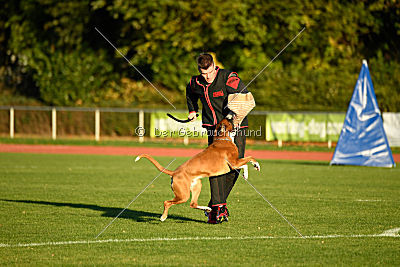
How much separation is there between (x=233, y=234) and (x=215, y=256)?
4.89 feet

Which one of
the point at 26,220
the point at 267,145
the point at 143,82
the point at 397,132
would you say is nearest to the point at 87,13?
the point at 143,82

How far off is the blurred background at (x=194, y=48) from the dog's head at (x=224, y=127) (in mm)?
25946

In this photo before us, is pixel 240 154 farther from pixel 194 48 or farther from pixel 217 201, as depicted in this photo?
pixel 194 48

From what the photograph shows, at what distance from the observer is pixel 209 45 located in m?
40.3

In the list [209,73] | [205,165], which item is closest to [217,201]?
[205,165]

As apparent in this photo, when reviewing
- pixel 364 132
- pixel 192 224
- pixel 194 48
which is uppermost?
pixel 194 48

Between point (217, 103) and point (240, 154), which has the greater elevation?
point (217, 103)

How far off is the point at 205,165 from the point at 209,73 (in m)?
1.36

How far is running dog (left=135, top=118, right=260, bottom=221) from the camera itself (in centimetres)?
907

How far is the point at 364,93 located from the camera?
804 inches

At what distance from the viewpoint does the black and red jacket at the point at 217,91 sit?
9.73 metres

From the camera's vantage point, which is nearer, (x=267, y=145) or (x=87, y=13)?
(x=267, y=145)

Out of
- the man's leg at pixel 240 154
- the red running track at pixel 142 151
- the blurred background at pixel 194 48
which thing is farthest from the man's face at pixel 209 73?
the blurred background at pixel 194 48

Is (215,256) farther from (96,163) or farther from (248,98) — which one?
(96,163)
